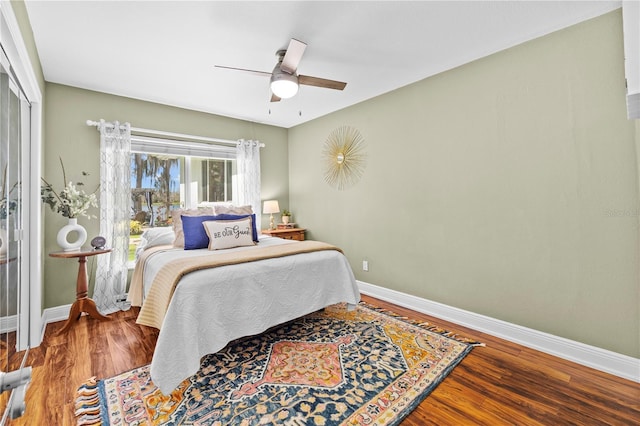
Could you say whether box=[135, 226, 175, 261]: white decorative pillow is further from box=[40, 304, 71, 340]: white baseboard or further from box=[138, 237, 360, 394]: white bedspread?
box=[40, 304, 71, 340]: white baseboard

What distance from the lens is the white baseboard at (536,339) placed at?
6.66 ft

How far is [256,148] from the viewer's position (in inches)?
181

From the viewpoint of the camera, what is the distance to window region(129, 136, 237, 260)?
12.4ft

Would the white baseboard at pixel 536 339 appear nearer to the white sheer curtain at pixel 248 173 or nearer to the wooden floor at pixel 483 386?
the wooden floor at pixel 483 386

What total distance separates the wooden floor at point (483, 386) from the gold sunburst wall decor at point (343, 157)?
7.48 ft

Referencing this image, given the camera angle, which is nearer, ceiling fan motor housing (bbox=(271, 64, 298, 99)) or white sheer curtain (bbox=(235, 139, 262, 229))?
ceiling fan motor housing (bbox=(271, 64, 298, 99))

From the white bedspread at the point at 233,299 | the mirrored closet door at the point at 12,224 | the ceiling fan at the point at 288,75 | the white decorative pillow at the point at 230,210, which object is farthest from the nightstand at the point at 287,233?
the mirrored closet door at the point at 12,224

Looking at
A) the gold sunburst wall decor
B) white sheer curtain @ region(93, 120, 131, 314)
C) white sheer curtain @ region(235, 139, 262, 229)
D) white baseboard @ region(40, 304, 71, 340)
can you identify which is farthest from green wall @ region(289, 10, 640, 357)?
white baseboard @ region(40, 304, 71, 340)

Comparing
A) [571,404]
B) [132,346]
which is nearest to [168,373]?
[132,346]

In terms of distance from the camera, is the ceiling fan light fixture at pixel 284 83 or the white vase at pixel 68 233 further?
the white vase at pixel 68 233

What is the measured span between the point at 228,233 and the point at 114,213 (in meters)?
1.44

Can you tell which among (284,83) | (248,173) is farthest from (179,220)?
(284,83)

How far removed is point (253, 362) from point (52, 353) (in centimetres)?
169

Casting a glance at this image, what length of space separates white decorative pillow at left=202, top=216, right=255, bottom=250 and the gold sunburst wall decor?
152 cm
